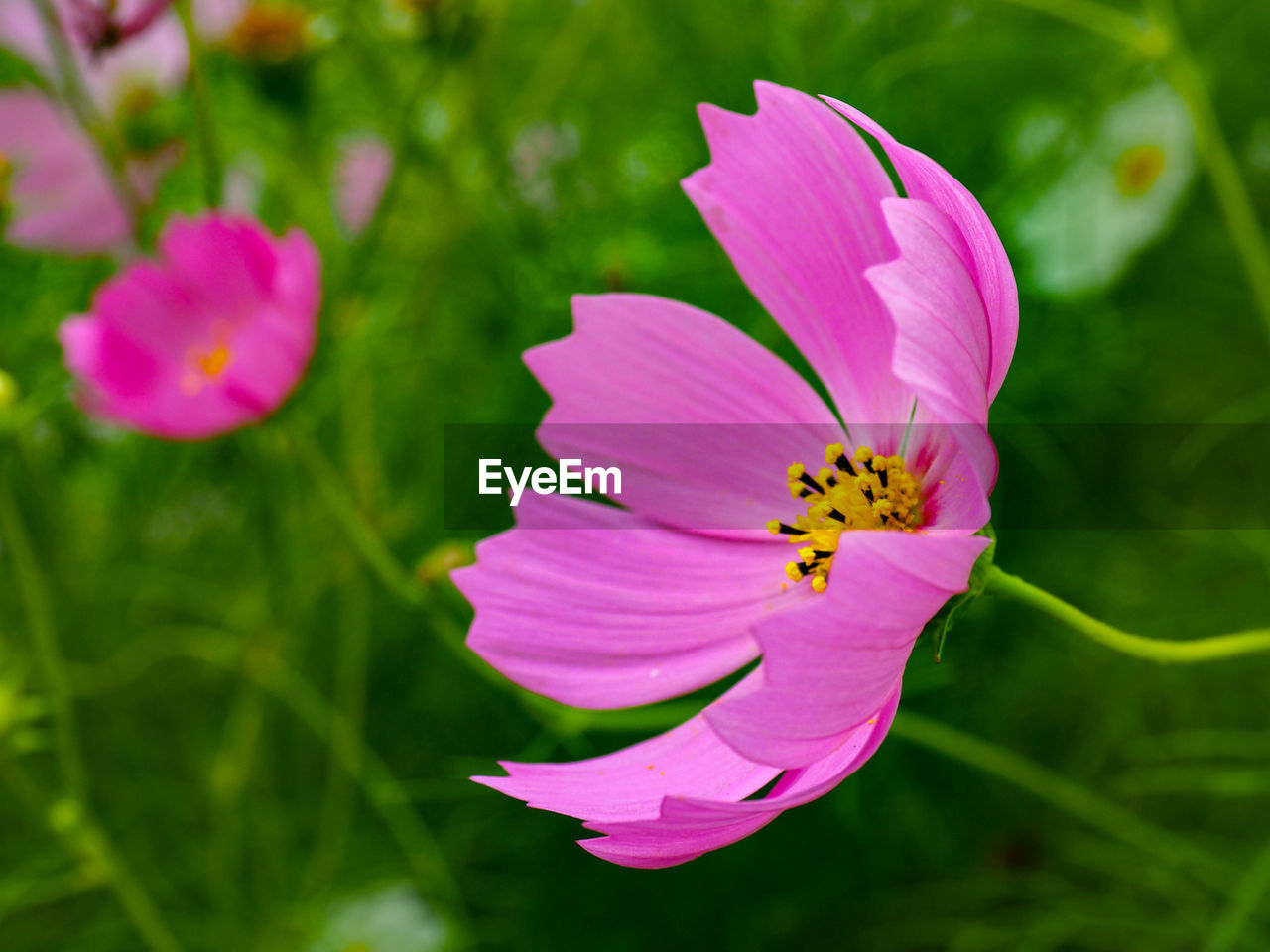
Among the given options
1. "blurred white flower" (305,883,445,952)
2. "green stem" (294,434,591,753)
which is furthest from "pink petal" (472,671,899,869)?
"blurred white flower" (305,883,445,952)

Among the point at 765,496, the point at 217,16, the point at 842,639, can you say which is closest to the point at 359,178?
the point at 217,16

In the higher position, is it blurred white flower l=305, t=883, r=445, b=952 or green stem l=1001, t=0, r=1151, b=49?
green stem l=1001, t=0, r=1151, b=49

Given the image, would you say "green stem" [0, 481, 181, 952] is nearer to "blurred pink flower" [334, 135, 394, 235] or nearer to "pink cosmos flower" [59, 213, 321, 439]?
"pink cosmos flower" [59, 213, 321, 439]

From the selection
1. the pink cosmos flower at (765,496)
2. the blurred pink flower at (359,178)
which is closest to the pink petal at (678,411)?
the pink cosmos flower at (765,496)

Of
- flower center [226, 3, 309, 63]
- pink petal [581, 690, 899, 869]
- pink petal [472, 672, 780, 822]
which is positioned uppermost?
flower center [226, 3, 309, 63]

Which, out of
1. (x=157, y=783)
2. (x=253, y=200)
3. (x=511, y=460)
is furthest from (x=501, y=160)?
(x=157, y=783)

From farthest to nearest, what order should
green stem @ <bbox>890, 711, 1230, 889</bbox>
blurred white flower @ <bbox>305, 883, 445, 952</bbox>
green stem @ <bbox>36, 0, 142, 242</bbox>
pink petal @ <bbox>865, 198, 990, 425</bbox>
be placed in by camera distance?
1. blurred white flower @ <bbox>305, 883, 445, 952</bbox>
2. green stem @ <bbox>36, 0, 142, 242</bbox>
3. green stem @ <bbox>890, 711, 1230, 889</bbox>
4. pink petal @ <bbox>865, 198, 990, 425</bbox>

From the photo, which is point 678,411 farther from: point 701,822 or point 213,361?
point 213,361
